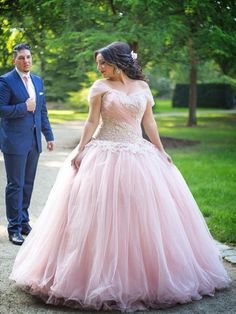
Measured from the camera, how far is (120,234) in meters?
3.72

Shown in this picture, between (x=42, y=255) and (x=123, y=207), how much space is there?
70 centimetres

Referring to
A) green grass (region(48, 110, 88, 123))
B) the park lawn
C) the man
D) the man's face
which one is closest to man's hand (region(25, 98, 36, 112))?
the man

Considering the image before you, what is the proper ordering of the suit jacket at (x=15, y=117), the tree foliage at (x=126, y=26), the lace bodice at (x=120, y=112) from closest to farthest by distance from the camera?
1. the lace bodice at (x=120, y=112)
2. the suit jacket at (x=15, y=117)
3. the tree foliage at (x=126, y=26)

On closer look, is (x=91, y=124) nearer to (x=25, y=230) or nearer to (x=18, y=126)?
(x=18, y=126)

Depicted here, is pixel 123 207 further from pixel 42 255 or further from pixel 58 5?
pixel 58 5

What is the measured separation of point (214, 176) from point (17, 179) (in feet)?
16.0

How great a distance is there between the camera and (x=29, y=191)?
5660mm

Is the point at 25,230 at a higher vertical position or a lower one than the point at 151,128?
lower

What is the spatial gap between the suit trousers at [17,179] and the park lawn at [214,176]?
2.15 m

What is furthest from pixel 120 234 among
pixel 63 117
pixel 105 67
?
pixel 63 117

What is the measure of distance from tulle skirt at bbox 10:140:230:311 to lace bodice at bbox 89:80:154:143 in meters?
0.09

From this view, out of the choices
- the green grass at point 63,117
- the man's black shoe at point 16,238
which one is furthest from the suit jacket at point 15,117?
the green grass at point 63,117

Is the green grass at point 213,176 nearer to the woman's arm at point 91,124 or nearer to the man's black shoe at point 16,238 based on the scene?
the man's black shoe at point 16,238

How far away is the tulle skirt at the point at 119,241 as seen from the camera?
3.65 meters
